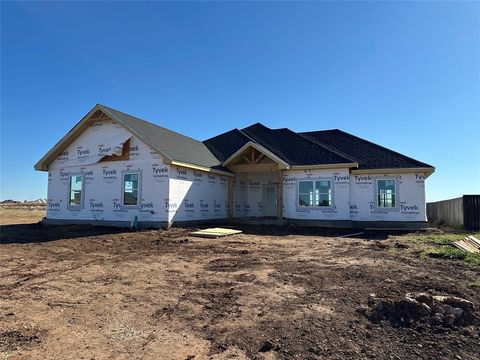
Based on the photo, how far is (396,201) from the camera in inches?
725

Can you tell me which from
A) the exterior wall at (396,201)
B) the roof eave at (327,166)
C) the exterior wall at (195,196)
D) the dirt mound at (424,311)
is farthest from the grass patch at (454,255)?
the exterior wall at (195,196)

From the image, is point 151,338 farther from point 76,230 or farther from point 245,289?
point 76,230

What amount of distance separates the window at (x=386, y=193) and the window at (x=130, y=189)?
12.4 metres

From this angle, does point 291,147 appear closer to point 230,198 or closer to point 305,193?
point 305,193

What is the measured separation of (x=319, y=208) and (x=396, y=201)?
3.91 metres

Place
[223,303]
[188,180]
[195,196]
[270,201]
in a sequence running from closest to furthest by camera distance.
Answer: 1. [223,303]
2. [188,180]
3. [195,196]
4. [270,201]

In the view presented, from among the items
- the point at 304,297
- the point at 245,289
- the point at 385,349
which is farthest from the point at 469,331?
the point at 245,289

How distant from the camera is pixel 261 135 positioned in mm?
24578

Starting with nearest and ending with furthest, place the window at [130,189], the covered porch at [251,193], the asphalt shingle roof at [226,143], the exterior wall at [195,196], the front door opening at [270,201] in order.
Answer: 1. the exterior wall at [195,196]
2. the window at [130,189]
3. the covered porch at [251,193]
4. the front door opening at [270,201]
5. the asphalt shingle roof at [226,143]

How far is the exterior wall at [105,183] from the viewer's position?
16734 millimetres

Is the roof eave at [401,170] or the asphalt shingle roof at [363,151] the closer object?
the roof eave at [401,170]


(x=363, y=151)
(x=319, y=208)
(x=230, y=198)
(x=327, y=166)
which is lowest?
(x=319, y=208)

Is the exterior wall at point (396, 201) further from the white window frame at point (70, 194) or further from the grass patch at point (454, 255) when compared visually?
Answer: the white window frame at point (70, 194)

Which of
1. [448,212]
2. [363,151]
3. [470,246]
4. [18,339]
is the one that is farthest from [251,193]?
[18,339]
